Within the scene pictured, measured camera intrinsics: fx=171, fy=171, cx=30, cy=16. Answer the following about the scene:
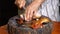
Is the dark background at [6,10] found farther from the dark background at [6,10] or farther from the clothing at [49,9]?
the clothing at [49,9]

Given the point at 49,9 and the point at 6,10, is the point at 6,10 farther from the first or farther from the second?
the point at 49,9

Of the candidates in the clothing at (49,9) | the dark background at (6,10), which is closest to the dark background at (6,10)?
the dark background at (6,10)

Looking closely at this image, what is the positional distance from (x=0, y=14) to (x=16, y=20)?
1.16 meters

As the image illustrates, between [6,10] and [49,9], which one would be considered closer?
[49,9]

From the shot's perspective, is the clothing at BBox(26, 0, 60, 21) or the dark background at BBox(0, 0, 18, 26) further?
the dark background at BBox(0, 0, 18, 26)

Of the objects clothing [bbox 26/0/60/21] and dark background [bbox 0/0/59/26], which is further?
dark background [bbox 0/0/59/26]

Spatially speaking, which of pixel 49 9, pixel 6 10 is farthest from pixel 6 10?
pixel 49 9

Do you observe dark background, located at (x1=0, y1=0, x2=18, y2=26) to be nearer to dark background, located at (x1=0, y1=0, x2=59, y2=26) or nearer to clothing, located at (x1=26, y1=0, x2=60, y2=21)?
dark background, located at (x1=0, y1=0, x2=59, y2=26)

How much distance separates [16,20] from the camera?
840 millimetres

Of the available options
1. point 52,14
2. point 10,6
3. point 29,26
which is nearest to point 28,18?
point 29,26

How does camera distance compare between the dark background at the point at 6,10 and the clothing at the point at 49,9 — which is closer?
the clothing at the point at 49,9

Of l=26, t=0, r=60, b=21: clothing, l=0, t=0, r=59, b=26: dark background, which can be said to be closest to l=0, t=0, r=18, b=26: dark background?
l=0, t=0, r=59, b=26: dark background

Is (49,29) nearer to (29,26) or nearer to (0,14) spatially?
(29,26)

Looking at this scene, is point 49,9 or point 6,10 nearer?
point 49,9
